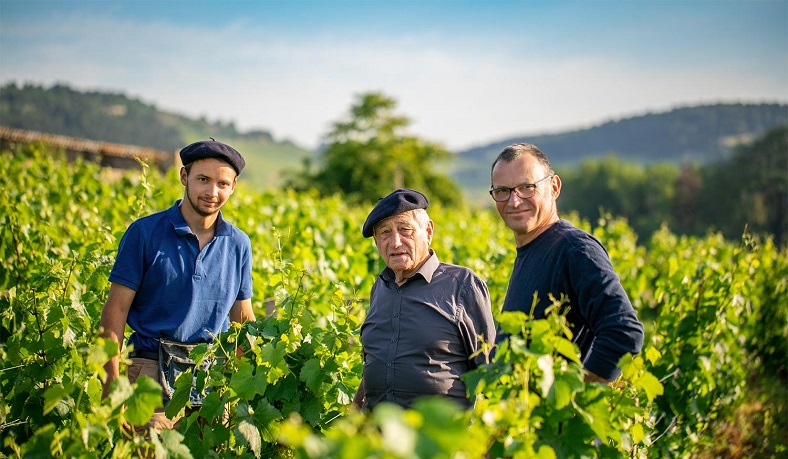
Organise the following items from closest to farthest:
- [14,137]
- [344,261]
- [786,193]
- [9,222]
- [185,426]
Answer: [185,426] < [9,222] < [344,261] < [14,137] < [786,193]

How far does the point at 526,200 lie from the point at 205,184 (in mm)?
1254

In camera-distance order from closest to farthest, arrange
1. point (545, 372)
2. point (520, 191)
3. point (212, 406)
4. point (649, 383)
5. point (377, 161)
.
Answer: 1. point (545, 372)
2. point (649, 383)
3. point (212, 406)
4. point (520, 191)
5. point (377, 161)

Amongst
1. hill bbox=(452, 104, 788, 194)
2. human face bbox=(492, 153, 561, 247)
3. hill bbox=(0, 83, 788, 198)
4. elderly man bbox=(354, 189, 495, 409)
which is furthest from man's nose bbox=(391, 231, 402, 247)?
hill bbox=(452, 104, 788, 194)

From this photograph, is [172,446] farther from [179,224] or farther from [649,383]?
[649,383]

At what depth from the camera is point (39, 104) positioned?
107 meters

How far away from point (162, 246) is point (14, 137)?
22.2 metres

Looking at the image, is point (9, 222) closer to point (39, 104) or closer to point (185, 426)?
point (185, 426)

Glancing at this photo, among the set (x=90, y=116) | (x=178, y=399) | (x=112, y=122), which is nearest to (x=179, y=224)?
(x=178, y=399)

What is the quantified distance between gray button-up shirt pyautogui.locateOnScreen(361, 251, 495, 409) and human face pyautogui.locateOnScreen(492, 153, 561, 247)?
269 millimetres

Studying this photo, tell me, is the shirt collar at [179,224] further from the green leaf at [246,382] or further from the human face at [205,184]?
the green leaf at [246,382]

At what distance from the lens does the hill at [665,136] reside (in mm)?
152337

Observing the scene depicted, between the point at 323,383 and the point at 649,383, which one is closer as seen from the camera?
the point at 649,383

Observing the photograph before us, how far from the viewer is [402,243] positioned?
2396 mm

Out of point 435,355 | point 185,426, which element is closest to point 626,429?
point 435,355
